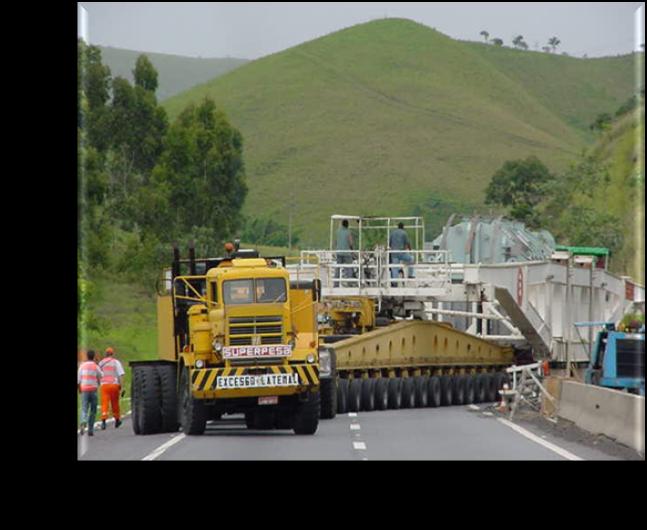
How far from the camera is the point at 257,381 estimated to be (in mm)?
28750

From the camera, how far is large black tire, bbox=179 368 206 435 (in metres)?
29.0

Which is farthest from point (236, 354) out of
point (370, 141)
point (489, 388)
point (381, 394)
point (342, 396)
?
point (370, 141)

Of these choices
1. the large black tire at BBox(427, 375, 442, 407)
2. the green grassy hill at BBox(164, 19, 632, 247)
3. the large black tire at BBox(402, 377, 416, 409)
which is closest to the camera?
the large black tire at BBox(402, 377, 416, 409)

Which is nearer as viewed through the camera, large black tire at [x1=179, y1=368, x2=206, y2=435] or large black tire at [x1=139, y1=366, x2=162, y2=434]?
large black tire at [x1=179, y1=368, x2=206, y2=435]

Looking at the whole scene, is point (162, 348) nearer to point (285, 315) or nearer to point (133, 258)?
point (285, 315)

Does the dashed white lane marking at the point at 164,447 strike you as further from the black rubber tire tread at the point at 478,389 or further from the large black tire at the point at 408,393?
the black rubber tire tread at the point at 478,389

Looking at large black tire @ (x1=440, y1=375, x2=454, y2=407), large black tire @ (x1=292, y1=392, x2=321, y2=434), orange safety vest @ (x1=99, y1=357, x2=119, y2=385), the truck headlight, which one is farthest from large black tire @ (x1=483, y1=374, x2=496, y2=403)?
large black tire @ (x1=292, y1=392, x2=321, y2=434)

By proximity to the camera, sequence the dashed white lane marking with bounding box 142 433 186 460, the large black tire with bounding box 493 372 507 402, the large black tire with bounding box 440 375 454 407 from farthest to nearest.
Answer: the large black tire with bounding box 493 372 507 402, the large black tire with bounding box 440 375 454 407, the dashed white lane marking with bounding box 142 433 186 460

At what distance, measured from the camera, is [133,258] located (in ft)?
244

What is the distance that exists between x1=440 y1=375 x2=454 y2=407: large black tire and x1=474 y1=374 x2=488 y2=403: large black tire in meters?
1.52

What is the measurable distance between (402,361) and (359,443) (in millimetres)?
15620

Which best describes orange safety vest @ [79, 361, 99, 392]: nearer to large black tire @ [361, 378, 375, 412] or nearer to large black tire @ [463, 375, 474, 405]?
large black tire @ [361, 378, 375, 412]
